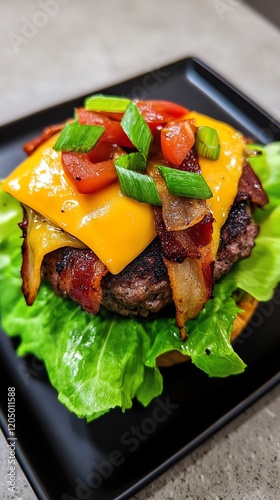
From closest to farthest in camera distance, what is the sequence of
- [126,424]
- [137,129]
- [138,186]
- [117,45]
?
[138,186], [137,129], [126,424], [117,45]

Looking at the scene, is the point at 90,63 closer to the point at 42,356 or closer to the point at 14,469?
the point at 42,356

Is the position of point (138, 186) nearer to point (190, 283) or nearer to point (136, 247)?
point (136, 247)

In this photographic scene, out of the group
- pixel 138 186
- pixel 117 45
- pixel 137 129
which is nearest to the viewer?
pixel 138 186

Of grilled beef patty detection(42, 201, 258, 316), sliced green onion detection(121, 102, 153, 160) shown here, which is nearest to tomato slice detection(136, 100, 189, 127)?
sliced green onion detection(121, 102, 153, 160)

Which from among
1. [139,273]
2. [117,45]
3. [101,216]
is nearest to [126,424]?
[139,273]

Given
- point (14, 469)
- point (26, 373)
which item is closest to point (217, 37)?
point (26, 373)

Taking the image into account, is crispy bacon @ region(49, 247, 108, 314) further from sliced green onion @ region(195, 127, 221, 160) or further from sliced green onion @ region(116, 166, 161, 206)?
sliced green onion @ region(195, 127, 221, 160)
